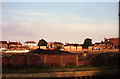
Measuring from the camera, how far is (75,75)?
67.7ft

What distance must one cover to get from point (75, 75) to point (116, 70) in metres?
5.63

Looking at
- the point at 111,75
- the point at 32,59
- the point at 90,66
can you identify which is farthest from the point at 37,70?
the point at 111,75

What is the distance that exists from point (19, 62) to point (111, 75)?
11790 millimetres

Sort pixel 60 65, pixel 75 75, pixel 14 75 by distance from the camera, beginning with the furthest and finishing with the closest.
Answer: pixel 60 65 → pixel 75 75 → pixel 14 75

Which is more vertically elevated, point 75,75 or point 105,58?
point 105,58

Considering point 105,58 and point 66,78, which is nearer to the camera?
point 66,78

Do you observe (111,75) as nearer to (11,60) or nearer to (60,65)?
(60,65)

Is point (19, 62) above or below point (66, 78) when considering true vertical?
above

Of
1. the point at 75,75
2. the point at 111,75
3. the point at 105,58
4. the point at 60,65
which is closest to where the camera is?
the point at 75,75

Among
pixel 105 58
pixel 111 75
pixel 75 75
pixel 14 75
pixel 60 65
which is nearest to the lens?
pixel 14 75

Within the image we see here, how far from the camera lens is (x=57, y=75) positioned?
65.7 feet

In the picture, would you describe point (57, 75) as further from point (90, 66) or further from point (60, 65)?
point (90, 66)

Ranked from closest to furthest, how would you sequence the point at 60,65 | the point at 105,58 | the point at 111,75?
1. the point at 111,75
2. the point at 60,65
3. the point at 105,58

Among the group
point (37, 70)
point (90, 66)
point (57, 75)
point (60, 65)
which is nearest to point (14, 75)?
point (37, 70)
